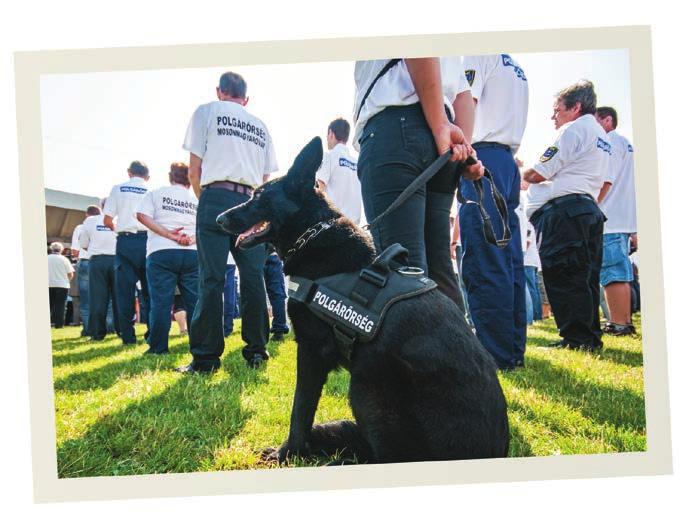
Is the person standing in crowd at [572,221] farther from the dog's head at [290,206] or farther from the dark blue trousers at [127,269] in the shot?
the dark blue trousers at [127,269]

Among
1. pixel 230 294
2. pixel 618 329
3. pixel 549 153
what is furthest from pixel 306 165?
pixel 230 294

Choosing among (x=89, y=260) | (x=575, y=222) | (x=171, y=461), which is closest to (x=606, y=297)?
(x=575, y=222)

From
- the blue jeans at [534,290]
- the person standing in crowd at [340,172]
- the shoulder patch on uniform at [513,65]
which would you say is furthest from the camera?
the blue jeans at [534,290]

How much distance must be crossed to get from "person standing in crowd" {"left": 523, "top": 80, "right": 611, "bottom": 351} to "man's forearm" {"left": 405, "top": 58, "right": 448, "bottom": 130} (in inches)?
69.1

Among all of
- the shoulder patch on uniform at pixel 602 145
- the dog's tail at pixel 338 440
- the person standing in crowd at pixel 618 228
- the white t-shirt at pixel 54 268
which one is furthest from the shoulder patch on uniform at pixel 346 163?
the dog's tail at pixel 338 440

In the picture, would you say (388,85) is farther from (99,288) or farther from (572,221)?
(99,288)

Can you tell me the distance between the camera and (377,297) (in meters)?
1.75

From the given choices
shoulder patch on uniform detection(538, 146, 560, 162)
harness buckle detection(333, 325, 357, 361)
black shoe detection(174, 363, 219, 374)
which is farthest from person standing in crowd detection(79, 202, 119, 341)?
shoulder patch on uniform detection(538, 146, 560, 162)

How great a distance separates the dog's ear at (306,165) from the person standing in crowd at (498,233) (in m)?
1.60

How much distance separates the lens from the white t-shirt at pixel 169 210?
4586 millimetres

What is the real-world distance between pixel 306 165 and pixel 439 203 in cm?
82

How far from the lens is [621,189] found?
2.61 metres
